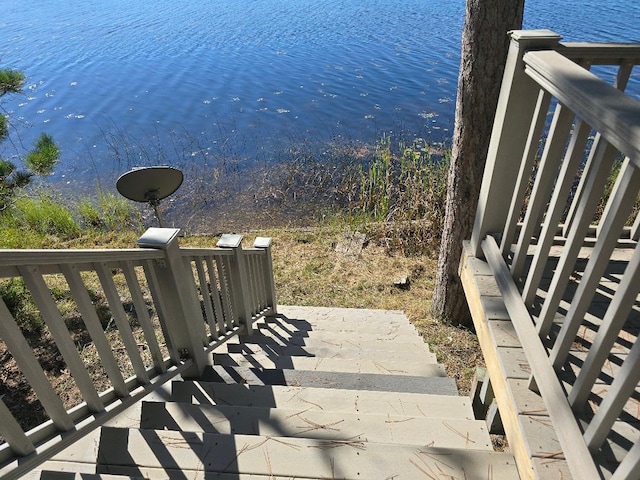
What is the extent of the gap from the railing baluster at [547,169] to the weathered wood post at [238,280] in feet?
6.73

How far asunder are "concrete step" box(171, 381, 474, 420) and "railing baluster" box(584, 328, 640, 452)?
0.98 metres

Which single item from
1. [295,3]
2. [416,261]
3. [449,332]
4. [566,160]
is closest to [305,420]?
[566,160]

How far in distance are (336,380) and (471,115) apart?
233cm

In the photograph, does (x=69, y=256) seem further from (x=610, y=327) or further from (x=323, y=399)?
(x=610, y=327)

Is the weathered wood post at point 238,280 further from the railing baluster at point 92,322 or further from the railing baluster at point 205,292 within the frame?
the railing baluster at point 92,322

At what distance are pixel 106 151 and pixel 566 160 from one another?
10.9 meters

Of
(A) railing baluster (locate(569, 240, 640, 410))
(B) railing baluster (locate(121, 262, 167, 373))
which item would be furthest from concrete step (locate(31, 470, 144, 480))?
(A) railing baluster (locate(569, 240, 640, 410))

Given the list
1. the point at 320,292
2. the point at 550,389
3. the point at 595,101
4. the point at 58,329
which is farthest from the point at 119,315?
the point at 320,292

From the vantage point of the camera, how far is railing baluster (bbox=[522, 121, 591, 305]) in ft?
5.37

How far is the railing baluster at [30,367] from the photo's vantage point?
5.16 feet

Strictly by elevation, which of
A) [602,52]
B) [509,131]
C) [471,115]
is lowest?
[471,115]

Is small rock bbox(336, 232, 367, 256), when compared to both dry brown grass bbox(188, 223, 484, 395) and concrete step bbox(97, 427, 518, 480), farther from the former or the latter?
concrete step bbox(97, 427, 518, 480)

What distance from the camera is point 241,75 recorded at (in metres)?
14.0

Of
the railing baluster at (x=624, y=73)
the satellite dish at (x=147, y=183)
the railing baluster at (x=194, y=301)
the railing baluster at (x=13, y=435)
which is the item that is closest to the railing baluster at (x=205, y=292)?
the railing baluster at (x=194, y=301)
